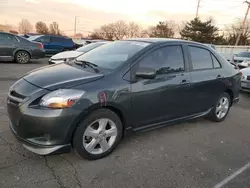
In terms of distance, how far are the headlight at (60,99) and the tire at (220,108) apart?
295 centimetres

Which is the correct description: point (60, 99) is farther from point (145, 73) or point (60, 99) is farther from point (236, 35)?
point (236, 35)

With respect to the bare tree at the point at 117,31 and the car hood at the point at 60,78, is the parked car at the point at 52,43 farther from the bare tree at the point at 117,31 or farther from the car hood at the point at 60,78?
the bare tree at the point at 117,31

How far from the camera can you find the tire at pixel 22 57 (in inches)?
408

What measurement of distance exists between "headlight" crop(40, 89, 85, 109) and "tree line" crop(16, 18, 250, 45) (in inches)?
1694

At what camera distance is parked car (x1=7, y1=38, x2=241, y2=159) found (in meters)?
2.50

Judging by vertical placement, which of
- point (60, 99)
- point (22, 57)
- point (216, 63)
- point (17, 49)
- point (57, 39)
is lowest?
point (22, 57)

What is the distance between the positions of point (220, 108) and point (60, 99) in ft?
11.2

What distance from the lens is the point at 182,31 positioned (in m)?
46.4

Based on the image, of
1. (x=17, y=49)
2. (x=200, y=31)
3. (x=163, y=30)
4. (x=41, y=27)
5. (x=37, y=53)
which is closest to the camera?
(x=17, y=49)

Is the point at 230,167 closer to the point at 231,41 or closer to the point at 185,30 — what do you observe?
the point at 185,30

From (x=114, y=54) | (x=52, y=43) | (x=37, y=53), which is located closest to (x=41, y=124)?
(x=114, y=54)

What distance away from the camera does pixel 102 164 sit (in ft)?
9.21

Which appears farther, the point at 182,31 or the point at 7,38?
the point at 182,31

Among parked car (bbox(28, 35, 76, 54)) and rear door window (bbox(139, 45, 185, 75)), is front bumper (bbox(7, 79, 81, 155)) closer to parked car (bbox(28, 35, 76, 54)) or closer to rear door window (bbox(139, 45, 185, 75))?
rear door window (bbox(139, 45, 185, 75))
